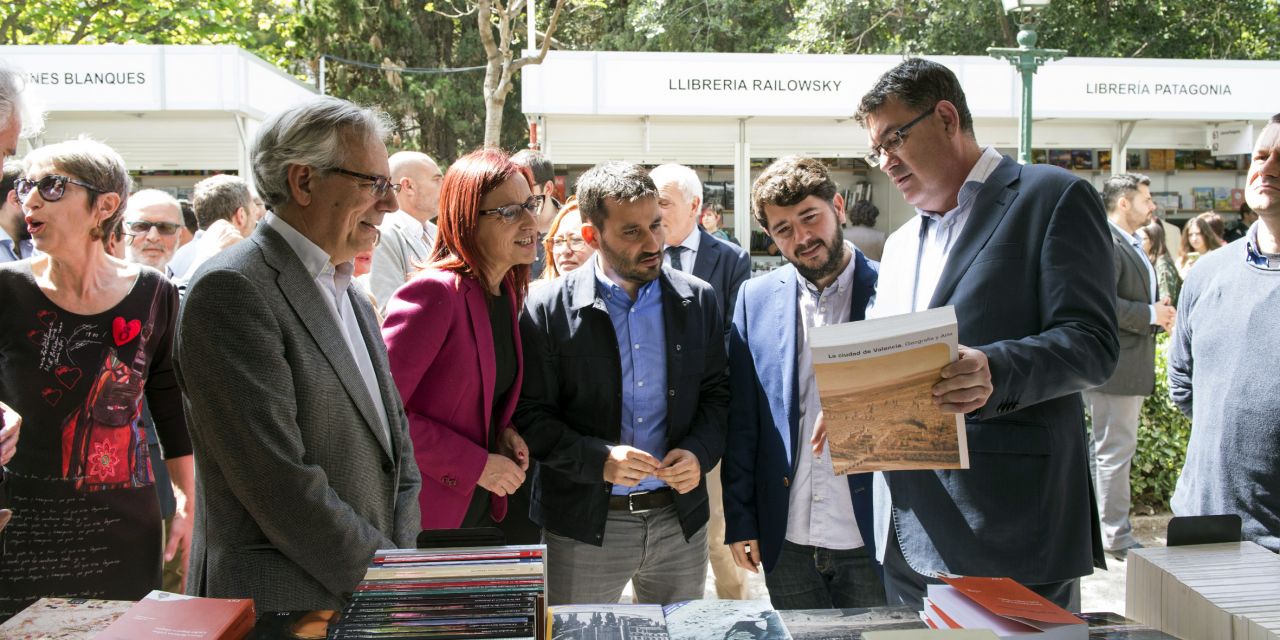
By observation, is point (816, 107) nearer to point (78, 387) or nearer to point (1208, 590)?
point (78, 387)

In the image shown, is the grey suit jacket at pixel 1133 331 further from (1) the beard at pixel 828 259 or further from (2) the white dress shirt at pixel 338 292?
(2) the white dress shirt at pixel 338 292

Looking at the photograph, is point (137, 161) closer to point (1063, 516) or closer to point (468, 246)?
point (468, 246)

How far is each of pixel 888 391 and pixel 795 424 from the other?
3.00 feet

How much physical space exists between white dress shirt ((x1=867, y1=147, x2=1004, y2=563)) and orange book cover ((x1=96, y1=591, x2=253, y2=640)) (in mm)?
1560

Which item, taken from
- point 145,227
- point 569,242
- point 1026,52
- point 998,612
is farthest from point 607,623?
point 1026,52

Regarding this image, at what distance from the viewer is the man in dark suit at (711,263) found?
4.41 meters

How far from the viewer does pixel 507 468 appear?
2.70m

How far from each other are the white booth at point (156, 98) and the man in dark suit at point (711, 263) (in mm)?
7060

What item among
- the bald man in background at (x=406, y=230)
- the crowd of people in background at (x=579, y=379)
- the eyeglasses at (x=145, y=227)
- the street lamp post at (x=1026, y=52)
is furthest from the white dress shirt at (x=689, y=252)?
the street lamp post at (x=1026, y=52)

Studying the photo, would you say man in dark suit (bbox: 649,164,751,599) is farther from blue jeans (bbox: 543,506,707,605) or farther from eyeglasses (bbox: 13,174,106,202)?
eyeglasses (bbox: 13,174,106,202)

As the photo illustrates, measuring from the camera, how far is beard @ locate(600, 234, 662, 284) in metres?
2.87

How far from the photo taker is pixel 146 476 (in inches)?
112

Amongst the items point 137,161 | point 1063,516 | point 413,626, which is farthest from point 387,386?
point 137,161

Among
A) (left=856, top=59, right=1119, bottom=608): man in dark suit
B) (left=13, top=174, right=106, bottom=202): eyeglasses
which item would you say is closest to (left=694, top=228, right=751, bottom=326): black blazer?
(left=856, top=59, right=1119, bottom=608): man in dark suit
